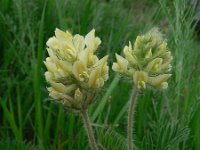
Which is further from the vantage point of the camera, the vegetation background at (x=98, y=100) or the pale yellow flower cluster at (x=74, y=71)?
the vegetation background at (x=98, y=100)

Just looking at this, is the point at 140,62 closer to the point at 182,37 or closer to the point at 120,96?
the point at 182,37

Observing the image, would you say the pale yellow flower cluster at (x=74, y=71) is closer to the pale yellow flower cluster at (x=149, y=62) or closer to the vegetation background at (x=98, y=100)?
the pale yellow flower cluster at (x=149, y=62)

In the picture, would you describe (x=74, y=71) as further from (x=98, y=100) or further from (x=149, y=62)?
(x=98, y=100)

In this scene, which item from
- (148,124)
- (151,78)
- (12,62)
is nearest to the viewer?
(151,78)

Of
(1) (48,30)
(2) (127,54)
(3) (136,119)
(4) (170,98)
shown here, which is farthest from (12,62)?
(2) (127,54)

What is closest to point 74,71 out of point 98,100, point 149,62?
point 149,62

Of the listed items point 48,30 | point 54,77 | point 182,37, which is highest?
point 48,30

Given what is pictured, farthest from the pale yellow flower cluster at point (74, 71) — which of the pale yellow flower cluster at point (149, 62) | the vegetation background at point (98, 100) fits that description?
the vegetation background at point (98, 100)
